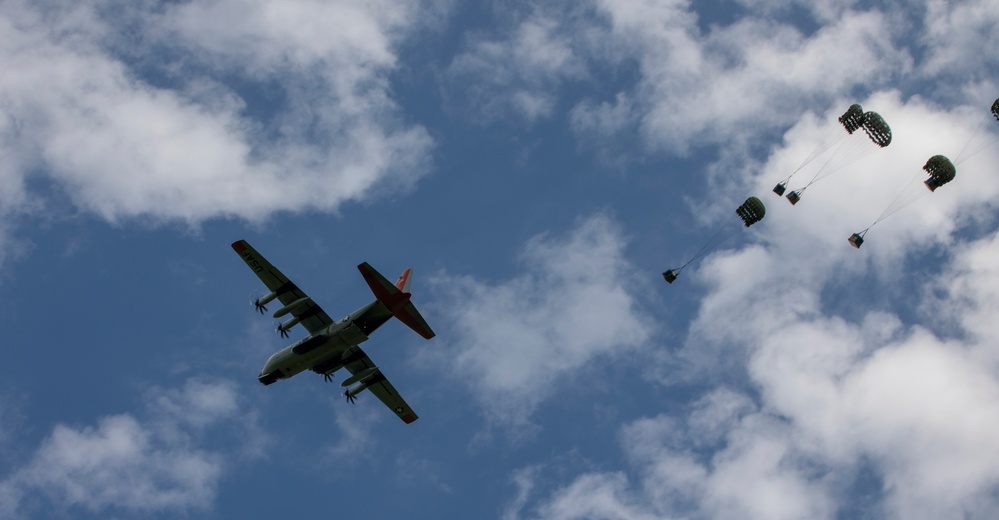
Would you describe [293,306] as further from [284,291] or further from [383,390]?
[383,390]

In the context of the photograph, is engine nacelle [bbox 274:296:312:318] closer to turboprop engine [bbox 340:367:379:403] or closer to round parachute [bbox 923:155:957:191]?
turboprop engine [bbox 340:367:379:403]

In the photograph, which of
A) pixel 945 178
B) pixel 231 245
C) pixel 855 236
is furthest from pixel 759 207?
pixel 231 245

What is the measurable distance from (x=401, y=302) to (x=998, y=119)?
1699 inches

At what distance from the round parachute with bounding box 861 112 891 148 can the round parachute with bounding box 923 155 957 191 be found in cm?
346

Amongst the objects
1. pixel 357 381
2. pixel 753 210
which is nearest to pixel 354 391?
pixel 357 381

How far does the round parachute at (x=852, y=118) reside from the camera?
6725 cm

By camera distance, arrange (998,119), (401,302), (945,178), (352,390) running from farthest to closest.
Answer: (352,390) < (401,302) < (945,178) < (998,119)

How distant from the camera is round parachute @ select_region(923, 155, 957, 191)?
→ 64562 mm

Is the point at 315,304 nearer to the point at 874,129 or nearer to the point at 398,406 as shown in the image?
the point at 398,406

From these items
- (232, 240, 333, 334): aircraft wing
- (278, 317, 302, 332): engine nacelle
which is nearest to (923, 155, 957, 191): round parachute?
(232, 240, 333, 334): aircraft wing

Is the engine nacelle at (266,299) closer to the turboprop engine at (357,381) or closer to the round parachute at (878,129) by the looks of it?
the turboprop engine at (357,381)

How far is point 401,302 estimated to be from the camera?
6894cm

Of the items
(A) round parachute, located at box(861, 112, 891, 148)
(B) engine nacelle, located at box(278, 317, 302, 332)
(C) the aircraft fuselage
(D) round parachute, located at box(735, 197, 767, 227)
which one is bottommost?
(C) the aircraft fuselage

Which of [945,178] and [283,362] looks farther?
[283,362]
